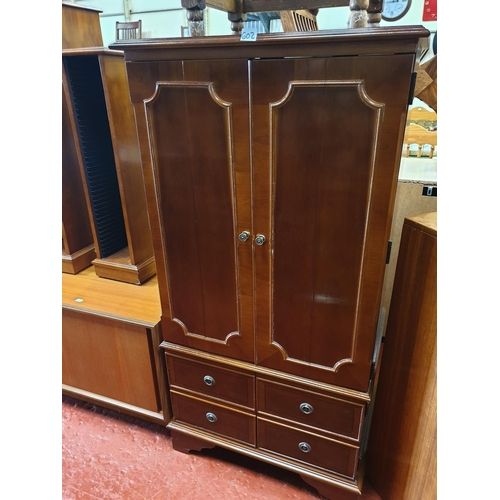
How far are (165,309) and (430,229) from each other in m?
0.93

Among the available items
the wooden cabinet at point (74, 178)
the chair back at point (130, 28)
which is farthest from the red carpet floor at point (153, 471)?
the chair back at point (130, 28)

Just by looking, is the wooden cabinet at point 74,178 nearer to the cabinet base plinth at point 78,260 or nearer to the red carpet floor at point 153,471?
the cabinet base plinth at point 78,260

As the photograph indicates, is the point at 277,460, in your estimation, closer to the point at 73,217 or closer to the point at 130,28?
the point at 73,217

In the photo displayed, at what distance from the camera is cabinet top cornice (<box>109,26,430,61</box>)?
796 millimetres

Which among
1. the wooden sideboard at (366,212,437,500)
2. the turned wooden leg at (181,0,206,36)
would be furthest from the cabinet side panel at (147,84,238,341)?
the wooden sideboard at (366,212,437,500)

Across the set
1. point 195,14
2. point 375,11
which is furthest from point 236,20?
point 375,11

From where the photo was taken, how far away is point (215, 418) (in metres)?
1.48

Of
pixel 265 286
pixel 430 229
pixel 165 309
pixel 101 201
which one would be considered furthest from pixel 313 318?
pixel 101 201

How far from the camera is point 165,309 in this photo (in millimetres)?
1363

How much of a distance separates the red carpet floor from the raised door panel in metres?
0.58

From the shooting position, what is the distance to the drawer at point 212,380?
136cm

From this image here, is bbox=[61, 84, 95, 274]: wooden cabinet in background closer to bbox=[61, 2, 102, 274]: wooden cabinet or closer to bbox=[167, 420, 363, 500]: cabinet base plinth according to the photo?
bbox=[61, 2, 102, 274]: wooden cabinet

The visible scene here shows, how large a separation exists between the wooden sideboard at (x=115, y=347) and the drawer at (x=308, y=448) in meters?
0.47
